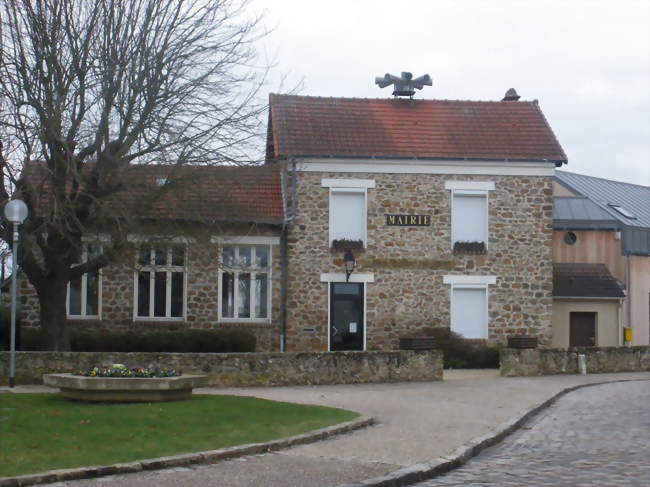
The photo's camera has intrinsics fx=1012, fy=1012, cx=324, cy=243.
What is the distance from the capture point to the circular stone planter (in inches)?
629

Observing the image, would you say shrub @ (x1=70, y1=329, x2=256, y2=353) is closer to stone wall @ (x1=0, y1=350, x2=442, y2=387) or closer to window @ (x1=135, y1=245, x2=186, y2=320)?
window @ (x1=135, y1=245, x2=186, y2=320)

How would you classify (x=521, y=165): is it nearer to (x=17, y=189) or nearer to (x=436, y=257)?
(x=436, y=257)

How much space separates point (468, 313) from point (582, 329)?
20.7 ft

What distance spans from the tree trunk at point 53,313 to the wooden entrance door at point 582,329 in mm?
17473

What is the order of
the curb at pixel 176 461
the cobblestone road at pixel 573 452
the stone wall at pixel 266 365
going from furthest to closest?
the stone wall at pixel 266 365
the cobblestone road at pixel 573 452
the curb at pixel 176 461

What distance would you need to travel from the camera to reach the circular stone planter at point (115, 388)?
52.4 ft

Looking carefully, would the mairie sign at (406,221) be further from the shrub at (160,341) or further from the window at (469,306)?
the shrub at (160,341)

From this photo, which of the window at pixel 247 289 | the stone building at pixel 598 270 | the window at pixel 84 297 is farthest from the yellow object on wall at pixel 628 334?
the window at pixel 84 297

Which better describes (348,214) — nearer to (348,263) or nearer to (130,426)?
(348,263)

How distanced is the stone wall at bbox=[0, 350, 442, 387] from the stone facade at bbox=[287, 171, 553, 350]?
5502mm

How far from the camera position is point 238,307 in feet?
92.4

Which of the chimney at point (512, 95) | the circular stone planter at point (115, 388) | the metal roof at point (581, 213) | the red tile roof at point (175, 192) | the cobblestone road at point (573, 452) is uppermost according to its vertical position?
the chimney at point (512, 95)

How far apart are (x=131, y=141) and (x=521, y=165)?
41.3 feet

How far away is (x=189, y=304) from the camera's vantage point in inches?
1093
